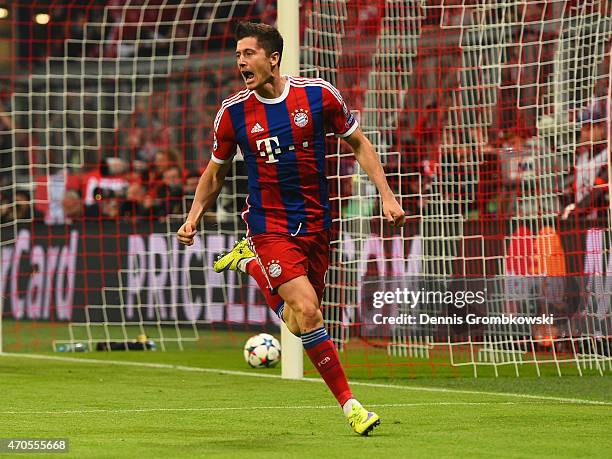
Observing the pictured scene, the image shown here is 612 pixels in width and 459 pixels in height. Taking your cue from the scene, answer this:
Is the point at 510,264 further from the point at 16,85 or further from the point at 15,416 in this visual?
the point at 16,85

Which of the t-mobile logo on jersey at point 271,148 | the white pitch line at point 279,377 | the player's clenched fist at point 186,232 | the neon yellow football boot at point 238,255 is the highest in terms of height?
the t-mobile logo on jersey at point 271,148

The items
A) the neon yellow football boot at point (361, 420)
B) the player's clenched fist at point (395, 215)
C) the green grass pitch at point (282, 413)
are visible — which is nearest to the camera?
the green grass pitch at point (282, 413)

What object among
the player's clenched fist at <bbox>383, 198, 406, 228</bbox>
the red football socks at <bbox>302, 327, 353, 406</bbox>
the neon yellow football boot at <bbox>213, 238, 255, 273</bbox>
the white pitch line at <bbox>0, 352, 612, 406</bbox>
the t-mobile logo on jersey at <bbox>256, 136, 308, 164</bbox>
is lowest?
the white pitch line at <bbox>0, 352, 612, 406</bbox>

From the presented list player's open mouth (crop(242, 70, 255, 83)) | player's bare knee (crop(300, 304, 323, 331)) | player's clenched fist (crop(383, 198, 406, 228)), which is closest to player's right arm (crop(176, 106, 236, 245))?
player's open mouth (crop(242, 70, 255, 83))

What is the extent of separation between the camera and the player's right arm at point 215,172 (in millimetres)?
6594

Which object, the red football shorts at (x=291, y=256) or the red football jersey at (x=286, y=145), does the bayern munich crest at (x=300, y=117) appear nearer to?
the red football jersey at (x=286, y=145)

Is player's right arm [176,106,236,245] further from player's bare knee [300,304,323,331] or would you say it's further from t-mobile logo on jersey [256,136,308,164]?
player's bare knee [300,304,323,331]

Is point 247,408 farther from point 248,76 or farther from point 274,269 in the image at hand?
point 248,76

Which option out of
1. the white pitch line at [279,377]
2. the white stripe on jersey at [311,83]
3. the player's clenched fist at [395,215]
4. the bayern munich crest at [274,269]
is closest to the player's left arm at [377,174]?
the player's clenched fist at [395,215]

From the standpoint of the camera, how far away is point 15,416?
733 centimetres

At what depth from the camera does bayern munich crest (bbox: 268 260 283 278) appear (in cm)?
644

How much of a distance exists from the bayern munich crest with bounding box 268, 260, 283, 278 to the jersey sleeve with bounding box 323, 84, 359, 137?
0.74m

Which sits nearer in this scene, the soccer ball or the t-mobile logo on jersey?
the t-mobile logo on jersey

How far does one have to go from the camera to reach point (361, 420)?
620 centimetres
